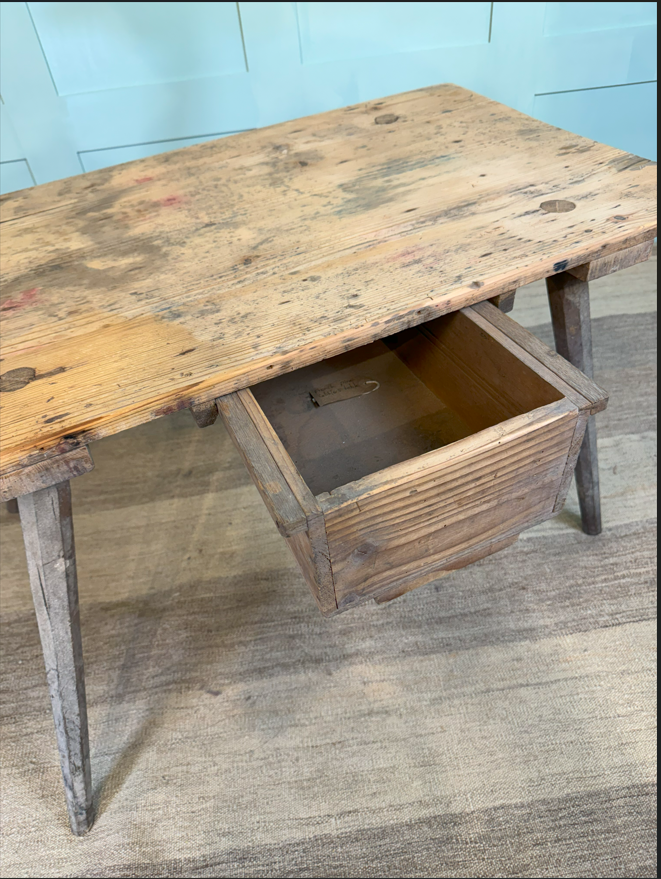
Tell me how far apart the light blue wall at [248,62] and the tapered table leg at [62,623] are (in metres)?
1.18

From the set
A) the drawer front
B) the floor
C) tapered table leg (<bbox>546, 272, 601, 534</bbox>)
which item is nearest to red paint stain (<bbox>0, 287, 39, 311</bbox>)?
the drawer front

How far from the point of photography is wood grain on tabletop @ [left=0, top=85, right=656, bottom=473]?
2.06ft

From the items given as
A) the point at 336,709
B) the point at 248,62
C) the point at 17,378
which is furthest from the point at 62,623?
the point at 248,62

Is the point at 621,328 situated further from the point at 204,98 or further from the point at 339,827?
the point at 339,827

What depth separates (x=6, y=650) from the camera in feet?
3.47

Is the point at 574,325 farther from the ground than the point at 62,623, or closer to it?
farther from the ground

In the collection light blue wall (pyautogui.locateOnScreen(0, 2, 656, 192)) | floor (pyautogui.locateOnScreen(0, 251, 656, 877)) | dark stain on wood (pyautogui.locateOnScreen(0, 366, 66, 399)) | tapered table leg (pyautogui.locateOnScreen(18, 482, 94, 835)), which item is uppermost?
light blue wall (pyautogui.locateOnScreen(0, 2, 656, 192))

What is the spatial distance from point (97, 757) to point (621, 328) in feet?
4.82

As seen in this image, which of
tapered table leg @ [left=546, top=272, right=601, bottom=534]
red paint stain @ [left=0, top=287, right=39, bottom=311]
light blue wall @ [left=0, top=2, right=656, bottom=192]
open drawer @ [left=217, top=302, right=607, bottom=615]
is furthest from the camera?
light blue wall @ [left=0, top=2, right=656, bottom=192]

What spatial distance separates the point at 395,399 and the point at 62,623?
512 mm

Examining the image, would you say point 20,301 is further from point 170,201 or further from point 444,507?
point 444,507

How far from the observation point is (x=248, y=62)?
1.51 metres

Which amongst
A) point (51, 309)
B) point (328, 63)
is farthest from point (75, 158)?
point (51, 309)

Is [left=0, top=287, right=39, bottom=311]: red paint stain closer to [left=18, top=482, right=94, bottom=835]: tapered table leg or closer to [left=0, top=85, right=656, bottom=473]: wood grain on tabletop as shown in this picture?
[left=0, top=85, right=656, bottom=473]: wood grain on tabletop
